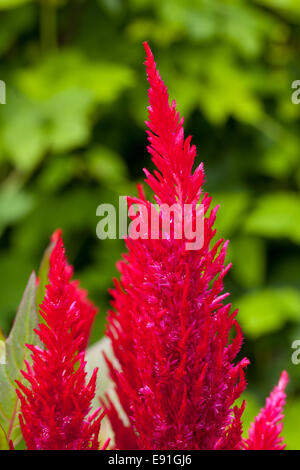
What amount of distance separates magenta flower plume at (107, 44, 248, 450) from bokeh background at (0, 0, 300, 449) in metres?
1.25

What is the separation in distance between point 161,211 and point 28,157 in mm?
1229

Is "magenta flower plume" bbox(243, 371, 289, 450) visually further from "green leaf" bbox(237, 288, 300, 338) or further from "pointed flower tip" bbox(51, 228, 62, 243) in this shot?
"green leaf" bbox(237, 288, 300, 338)

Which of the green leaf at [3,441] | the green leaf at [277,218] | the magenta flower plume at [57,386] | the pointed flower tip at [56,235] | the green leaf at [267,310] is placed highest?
the green leaf at [277,218]

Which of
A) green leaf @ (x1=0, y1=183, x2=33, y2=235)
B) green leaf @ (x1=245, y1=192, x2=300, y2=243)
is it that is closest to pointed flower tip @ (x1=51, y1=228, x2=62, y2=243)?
green leaf @ (x1=0, y1=183, x2=33, y2=235)

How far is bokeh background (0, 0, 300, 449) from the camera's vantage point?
1697 mm

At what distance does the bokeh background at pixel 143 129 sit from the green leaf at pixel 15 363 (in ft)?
3.82

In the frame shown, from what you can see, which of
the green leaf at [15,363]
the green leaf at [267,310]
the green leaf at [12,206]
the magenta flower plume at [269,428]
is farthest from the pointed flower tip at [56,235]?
the green leaf at [267,310]

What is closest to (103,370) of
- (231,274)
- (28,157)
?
(28,157)

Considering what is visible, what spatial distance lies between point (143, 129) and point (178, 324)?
163 centimetres

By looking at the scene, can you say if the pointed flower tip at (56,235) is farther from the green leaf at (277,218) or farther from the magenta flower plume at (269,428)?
the green leaf at (277,218)

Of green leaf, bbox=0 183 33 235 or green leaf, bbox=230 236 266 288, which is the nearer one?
green leaf, bbox=0 183 33 235

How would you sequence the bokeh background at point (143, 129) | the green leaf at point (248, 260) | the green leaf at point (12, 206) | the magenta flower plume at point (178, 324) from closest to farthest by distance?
the magenta flower plume at point (178, 324) < the green leaf at point (12, 206) < the bokeh background at point (143, 129) < the green leaf at point (248, 260)

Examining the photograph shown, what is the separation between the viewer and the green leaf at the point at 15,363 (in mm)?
412

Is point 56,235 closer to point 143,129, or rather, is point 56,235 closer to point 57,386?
→ point 57,386
